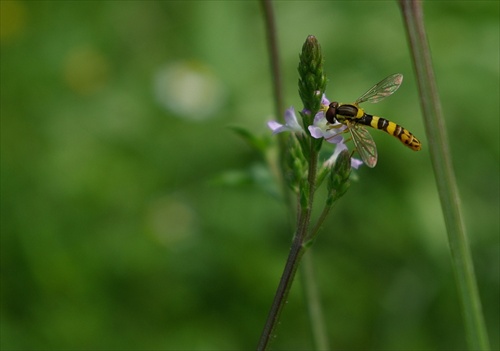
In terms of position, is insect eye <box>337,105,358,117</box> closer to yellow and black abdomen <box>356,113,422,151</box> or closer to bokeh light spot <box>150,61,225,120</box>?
A: yellow and black abdomen <box>356,113,422,151</box>

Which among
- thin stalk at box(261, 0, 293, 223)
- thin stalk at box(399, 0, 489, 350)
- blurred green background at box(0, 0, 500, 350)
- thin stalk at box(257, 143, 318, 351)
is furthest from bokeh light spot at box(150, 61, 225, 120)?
thin stalk at box(257, 143, 318, 351)

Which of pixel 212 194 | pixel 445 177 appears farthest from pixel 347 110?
pixel 212 194

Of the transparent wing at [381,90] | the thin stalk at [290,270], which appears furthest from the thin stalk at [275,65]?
the thin stalk at [290,270]

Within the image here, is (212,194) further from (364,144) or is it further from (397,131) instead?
(364,144)

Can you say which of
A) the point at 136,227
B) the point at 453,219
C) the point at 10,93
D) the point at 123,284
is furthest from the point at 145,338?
the point at 453,219

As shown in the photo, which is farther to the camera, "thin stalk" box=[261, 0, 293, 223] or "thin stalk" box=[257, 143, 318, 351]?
"thin stalk" box=[261, 0, 293, 223]

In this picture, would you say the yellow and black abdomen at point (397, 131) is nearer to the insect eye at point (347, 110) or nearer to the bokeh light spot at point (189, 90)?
the insect eye at point (347, 110)

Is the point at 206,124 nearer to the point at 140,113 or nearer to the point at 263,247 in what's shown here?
the point at 140,113
